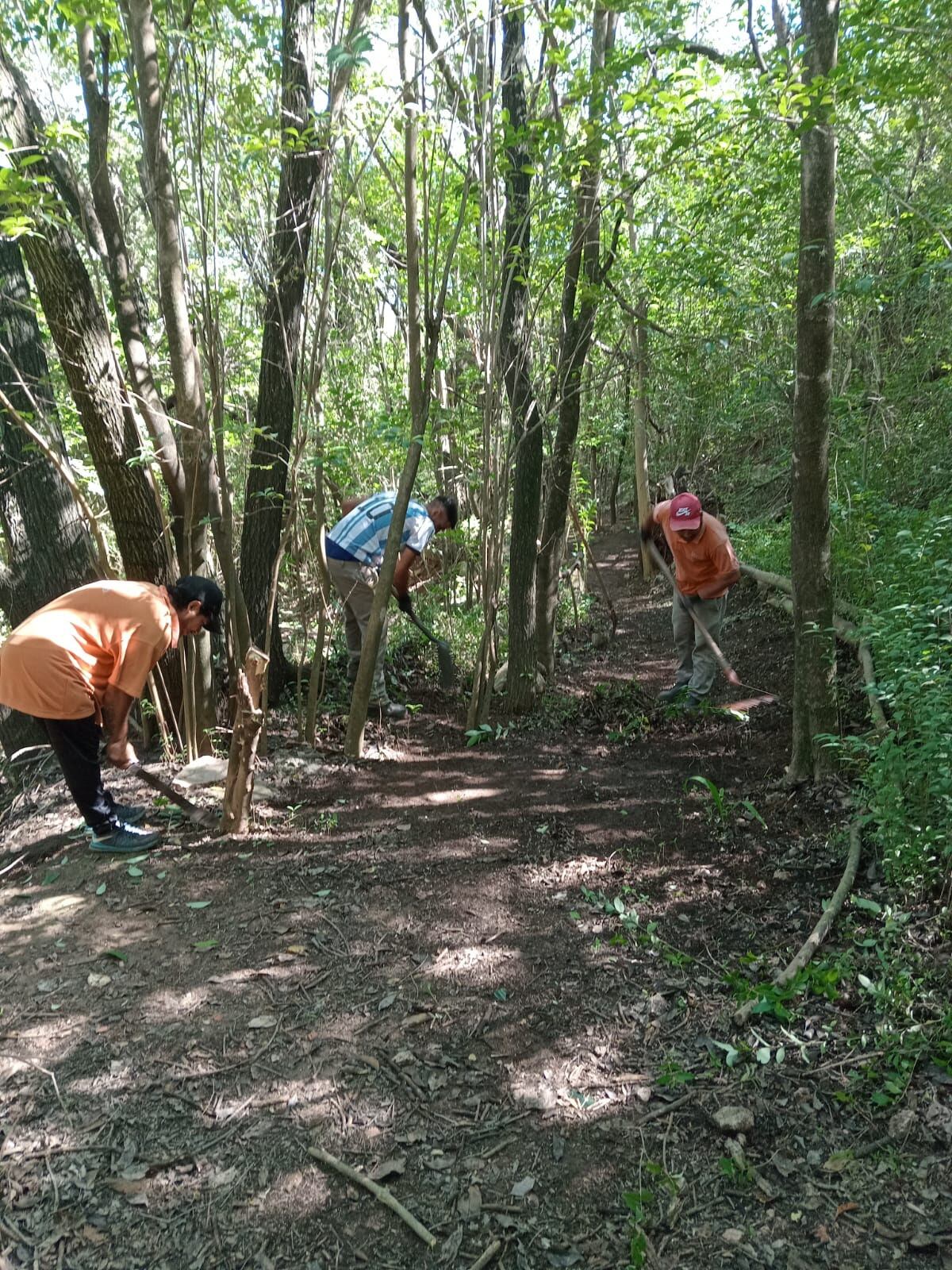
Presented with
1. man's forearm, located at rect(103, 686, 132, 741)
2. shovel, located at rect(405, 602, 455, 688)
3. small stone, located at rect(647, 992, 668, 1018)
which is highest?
man's forearm, located at rect(103, 686, 132, 741)

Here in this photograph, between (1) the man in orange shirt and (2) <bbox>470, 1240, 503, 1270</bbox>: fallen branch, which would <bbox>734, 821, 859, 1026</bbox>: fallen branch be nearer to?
(2) <bbox>470, 1240, 503, 1270</bbox>: fallen branch

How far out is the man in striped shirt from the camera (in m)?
5.70

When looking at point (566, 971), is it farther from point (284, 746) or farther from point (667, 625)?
point (667, 625)

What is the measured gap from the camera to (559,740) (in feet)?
19.2

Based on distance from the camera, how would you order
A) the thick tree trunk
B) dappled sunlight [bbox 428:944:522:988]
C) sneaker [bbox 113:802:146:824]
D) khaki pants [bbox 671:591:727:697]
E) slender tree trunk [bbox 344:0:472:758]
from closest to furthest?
dappled sunlight [bbox 428:944:522:988] < sneaker [bbox 113:802:146:824] < slender tree trunk [bbox 344:0:472:758] < the thick tree trunk < khaki pants [bbox 671:591:727:697]

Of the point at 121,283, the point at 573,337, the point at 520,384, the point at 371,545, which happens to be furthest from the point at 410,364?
the point at 121,283

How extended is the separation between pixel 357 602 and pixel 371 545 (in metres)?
0.51

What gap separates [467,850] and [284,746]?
1.98m

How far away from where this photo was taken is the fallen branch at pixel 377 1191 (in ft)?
6.48

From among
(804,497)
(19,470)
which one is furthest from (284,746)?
(804,497)

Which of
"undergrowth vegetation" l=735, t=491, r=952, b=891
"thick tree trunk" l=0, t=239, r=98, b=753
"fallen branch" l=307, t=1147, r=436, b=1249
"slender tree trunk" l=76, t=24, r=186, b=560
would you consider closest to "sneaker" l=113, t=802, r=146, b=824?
"slender tree trunk" l=76, t=24, r=186, b=560

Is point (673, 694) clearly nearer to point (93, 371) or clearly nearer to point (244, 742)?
point (244, 742)

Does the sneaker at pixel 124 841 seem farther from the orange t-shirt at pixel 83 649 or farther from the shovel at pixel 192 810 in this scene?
the orange t-shirt at pixel 83 649

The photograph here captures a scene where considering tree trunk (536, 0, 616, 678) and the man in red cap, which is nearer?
tree trunk (536, 0, 616, 678)
